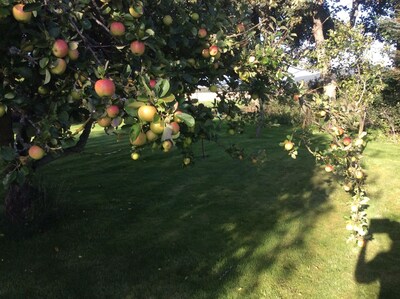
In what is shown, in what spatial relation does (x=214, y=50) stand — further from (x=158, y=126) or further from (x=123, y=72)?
(x=158, y=126)

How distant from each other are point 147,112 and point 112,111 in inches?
23.8

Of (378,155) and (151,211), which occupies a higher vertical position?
(151,211)

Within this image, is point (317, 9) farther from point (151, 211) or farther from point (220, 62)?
point (220, 62)

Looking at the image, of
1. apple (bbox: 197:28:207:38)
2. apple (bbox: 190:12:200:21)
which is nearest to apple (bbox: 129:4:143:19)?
apple (bbox: 197:28:207:38)

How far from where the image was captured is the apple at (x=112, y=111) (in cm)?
251

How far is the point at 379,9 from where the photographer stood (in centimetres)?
2600

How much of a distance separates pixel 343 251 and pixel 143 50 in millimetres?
4653

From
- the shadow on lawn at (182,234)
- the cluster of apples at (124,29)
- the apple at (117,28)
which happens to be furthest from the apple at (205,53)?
the shadow on lawn at (182,234)

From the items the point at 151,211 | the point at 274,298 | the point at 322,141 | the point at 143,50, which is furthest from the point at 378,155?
the point at 143,50

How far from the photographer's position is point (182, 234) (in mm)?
6438

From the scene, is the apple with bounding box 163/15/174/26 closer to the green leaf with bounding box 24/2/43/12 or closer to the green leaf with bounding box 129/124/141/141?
the green leaf with bounding box 24/2/43/12

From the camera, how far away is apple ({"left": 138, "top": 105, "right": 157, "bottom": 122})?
199 cm

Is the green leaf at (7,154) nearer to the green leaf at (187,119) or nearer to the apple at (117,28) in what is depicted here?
the apple at (117,28)

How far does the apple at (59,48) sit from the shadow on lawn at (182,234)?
3227mm
